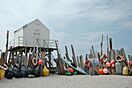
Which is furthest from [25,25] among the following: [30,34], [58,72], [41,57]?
[58,72]

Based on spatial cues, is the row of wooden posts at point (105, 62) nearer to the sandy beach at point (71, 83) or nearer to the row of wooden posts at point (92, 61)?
the row of wooden posts at point (92, 61)

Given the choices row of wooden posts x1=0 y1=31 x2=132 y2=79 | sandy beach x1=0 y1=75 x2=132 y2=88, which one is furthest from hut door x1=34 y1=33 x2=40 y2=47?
sandy beach x1=0 y1=75 x2=132 y2=88

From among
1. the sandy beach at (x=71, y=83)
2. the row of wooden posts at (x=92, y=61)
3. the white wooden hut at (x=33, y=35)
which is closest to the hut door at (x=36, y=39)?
the white wooden hut at (x=33, y=35)

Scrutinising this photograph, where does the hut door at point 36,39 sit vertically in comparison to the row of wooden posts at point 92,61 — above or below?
above

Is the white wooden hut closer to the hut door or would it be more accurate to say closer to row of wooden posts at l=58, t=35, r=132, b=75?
the hut door

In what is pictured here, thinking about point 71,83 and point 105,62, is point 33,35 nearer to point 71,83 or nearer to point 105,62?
point 105,62

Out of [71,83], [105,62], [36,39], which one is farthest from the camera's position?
[36,39]

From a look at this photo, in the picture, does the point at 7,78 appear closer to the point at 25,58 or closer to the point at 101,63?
the point at 25,58

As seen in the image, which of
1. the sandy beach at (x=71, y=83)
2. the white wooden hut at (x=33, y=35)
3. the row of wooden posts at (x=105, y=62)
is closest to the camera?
the sandy beach at (x=71, y=83)

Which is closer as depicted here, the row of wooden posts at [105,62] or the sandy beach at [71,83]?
the sandy beach at [71,83]

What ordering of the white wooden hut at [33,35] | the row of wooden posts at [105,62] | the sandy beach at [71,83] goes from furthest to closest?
the white wooden hut at [33,35] < the row of wooden posts at [105,62] < the sandy beach at [71,83]

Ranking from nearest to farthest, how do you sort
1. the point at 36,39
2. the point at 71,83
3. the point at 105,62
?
1. the point at 71,83
2. the point at 105,62
3. the point at 36,39

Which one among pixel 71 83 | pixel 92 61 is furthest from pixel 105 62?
pixel 71 83

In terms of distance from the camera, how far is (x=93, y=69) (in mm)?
22797
